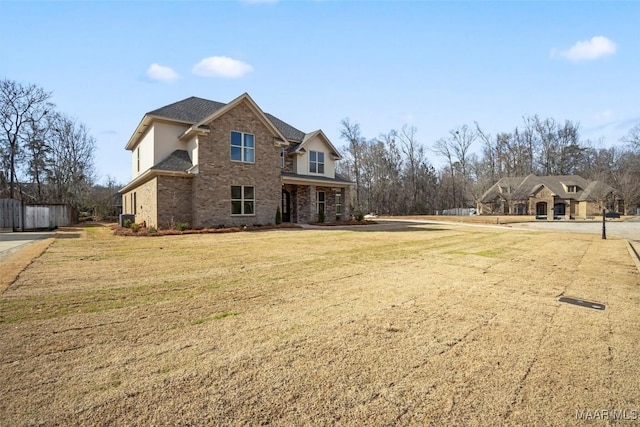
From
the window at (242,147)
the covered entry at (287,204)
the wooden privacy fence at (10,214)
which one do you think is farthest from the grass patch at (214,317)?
→ the wooden privacy fence at (10,214)

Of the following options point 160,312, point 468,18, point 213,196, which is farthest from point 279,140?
point 160,312

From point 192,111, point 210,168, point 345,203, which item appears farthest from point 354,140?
point 210,168

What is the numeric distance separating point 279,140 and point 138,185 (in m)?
9.54

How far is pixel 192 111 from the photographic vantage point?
782 inches

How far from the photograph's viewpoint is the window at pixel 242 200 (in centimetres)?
1811

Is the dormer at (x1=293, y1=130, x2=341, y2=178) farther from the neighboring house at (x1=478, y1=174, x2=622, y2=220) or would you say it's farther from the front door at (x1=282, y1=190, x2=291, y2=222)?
the neighboring house at (x1=478, y1=174, x2=622, y2=220)

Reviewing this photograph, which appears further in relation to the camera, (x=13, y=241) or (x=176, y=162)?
(x=176, y=162)

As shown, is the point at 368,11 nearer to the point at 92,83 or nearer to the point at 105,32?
the point at 105,32

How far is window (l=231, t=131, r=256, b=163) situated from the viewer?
17950 millimetres

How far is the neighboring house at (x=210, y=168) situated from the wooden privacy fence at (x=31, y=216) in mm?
5779

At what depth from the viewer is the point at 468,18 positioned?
1071 cm

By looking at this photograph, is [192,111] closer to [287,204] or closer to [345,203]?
[287,204]

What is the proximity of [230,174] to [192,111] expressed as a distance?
5576mm

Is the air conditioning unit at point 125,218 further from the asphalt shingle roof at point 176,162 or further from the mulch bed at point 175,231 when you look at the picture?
the asphalt shingle roof at point 176,162
